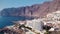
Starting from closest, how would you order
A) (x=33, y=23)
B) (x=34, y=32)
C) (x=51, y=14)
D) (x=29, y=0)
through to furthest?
(x=34, y=32)
(x=33, y=23)
(x=29, y=0)
(x=51, y=14)

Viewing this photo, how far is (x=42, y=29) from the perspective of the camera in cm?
431

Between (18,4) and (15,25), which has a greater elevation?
(18,4)

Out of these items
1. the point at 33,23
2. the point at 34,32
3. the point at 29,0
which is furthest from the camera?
the point at 29,0

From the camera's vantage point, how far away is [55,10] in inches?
210

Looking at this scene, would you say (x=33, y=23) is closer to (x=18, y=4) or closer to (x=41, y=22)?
(x=41, y=22)

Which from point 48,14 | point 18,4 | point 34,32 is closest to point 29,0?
point 18,4

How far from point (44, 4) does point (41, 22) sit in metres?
0.67

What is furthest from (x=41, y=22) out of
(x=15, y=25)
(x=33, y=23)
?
(x=15, y=25)

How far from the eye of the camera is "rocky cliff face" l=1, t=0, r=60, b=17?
4.82m

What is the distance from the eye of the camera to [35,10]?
16.9 ft

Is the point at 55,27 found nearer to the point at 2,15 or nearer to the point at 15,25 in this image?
the point at 15,25

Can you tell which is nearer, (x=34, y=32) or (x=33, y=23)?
(x=34, y=32)

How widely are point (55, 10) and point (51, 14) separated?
1.04 ft

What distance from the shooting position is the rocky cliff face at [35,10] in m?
4.82
